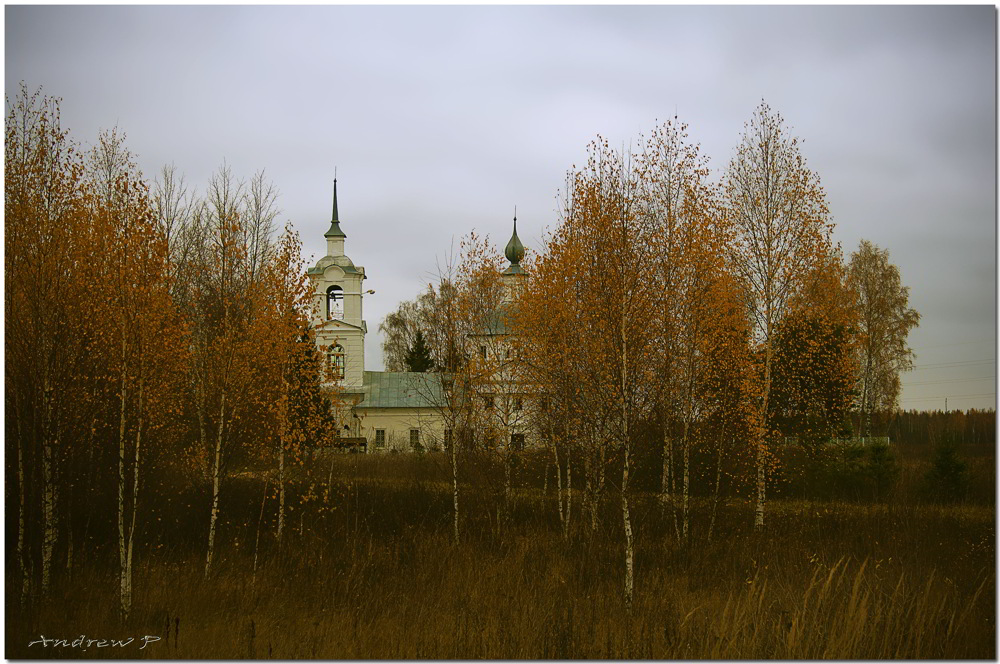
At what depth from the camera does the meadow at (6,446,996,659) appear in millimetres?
7730

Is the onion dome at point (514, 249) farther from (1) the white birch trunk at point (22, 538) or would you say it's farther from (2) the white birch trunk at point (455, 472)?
(1) the white birch trunk at point (22, 538)

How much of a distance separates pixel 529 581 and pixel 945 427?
10156 mm

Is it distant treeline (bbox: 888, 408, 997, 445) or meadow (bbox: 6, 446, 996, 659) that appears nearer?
meadow (bbox: 6, 446, 996, 659)

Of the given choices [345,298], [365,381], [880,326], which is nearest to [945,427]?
[880,326]

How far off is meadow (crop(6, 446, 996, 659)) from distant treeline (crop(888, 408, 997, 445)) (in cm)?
62

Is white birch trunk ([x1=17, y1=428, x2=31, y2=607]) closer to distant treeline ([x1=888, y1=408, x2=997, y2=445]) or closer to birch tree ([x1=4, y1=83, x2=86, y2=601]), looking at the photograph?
birch tree ([x1=4, y1=83, x2=86, y2=601])

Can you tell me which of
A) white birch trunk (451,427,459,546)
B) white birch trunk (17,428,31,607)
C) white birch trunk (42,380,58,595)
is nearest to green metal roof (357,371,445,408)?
white birch trunk (451,427,459,546)

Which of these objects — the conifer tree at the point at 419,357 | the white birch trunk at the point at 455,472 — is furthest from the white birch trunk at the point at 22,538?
the conifer tree at the point at 419,357

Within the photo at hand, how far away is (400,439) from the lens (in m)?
32.4

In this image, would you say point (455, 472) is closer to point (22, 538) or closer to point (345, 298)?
point (22, 538)

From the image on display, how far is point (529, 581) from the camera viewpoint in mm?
10625

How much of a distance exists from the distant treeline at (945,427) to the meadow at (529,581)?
623mm

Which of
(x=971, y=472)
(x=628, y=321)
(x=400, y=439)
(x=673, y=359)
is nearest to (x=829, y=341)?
(x=971, y=472)

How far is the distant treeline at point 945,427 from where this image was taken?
10.1 metres
